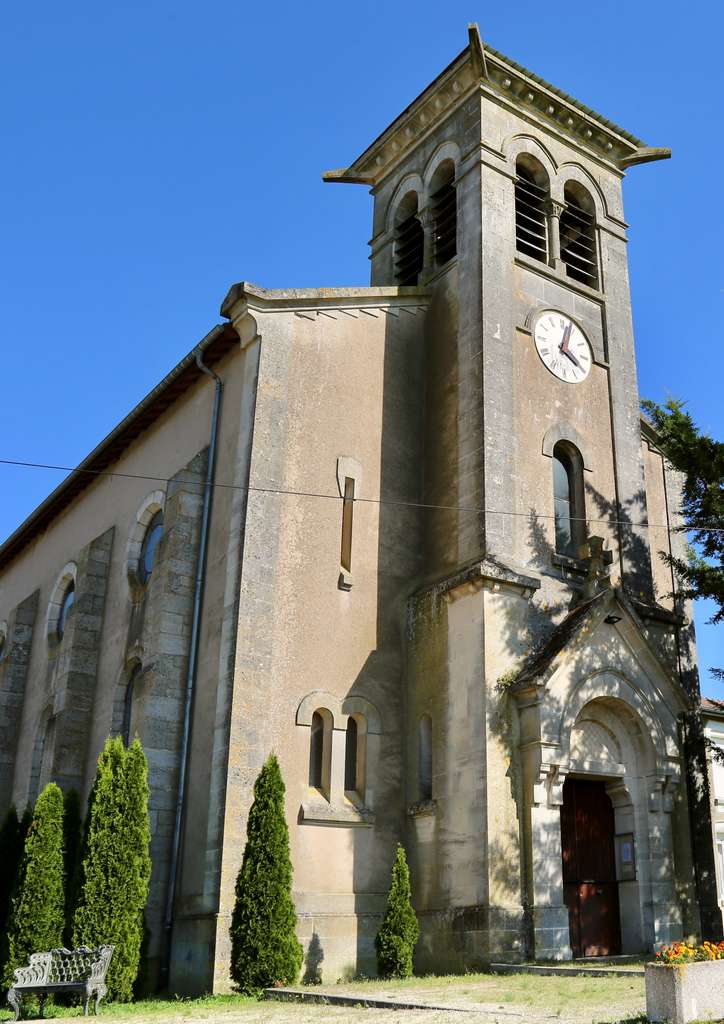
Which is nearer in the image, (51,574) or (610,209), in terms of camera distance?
(610,209)

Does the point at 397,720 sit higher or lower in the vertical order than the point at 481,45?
lower

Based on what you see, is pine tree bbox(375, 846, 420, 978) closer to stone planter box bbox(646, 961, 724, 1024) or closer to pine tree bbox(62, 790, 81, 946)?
pine tree bbox(62, 790, 81, 946)

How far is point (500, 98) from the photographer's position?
862 inches

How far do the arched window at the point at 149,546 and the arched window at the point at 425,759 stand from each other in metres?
6.72

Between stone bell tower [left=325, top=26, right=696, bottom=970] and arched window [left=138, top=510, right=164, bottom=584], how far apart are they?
5607 mm

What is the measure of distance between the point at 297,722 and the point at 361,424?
5731mm

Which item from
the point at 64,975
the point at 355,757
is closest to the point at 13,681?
the point at 355,757

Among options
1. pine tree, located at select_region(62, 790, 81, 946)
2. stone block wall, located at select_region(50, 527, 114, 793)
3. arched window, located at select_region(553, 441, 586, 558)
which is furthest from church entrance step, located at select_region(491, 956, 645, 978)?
stone block wall, located at select_region(50, 527, 114, 793)

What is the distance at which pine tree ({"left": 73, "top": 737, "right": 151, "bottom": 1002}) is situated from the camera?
13.9 metres

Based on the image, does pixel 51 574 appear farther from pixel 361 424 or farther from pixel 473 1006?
pixel 473 1006

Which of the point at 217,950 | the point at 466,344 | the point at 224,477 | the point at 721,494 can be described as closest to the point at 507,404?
the point at 466,344

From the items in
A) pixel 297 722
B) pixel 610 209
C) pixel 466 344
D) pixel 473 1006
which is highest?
pixel 610 209

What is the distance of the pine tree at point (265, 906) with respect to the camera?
13.5 m

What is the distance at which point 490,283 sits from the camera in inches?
776
